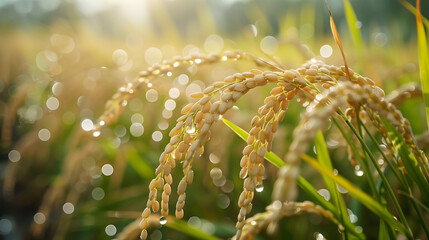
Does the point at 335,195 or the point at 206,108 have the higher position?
the point at 206,108

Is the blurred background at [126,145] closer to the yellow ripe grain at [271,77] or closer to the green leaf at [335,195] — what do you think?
the green leaf at [335,195]

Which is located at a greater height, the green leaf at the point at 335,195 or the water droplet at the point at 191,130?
the water droplet at the point at 191,130

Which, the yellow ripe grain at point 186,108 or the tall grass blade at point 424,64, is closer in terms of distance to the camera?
the yellow ripe grain at point 186,108

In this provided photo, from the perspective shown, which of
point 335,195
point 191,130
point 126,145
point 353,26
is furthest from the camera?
point 126,145

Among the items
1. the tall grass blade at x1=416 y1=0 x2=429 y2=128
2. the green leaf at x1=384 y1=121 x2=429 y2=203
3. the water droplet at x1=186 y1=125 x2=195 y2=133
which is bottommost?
the green leaf at x1=384 y1=121 x2=429 y2=203

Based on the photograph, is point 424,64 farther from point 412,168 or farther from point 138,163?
point 138,163

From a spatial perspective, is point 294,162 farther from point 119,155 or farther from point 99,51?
point 99,51

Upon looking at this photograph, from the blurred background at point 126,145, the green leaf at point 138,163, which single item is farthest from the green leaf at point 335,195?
the green leaf at point 138,163

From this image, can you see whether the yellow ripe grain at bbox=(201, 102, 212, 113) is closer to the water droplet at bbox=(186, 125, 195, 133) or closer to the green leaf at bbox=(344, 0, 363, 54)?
the water droplet at bbox=(186, 125, 195, 133)

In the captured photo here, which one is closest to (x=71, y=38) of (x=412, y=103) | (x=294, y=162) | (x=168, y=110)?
(x=168, y=110)

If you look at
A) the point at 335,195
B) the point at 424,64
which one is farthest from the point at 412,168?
the point at 424,64

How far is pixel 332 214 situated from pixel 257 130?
1.12 feet

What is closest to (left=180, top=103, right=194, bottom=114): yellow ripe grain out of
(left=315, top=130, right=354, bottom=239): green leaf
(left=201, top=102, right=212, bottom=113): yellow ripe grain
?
(left=201, top=102, right=212, bottom=113): yellow ripe grain

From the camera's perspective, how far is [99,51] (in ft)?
18.3
